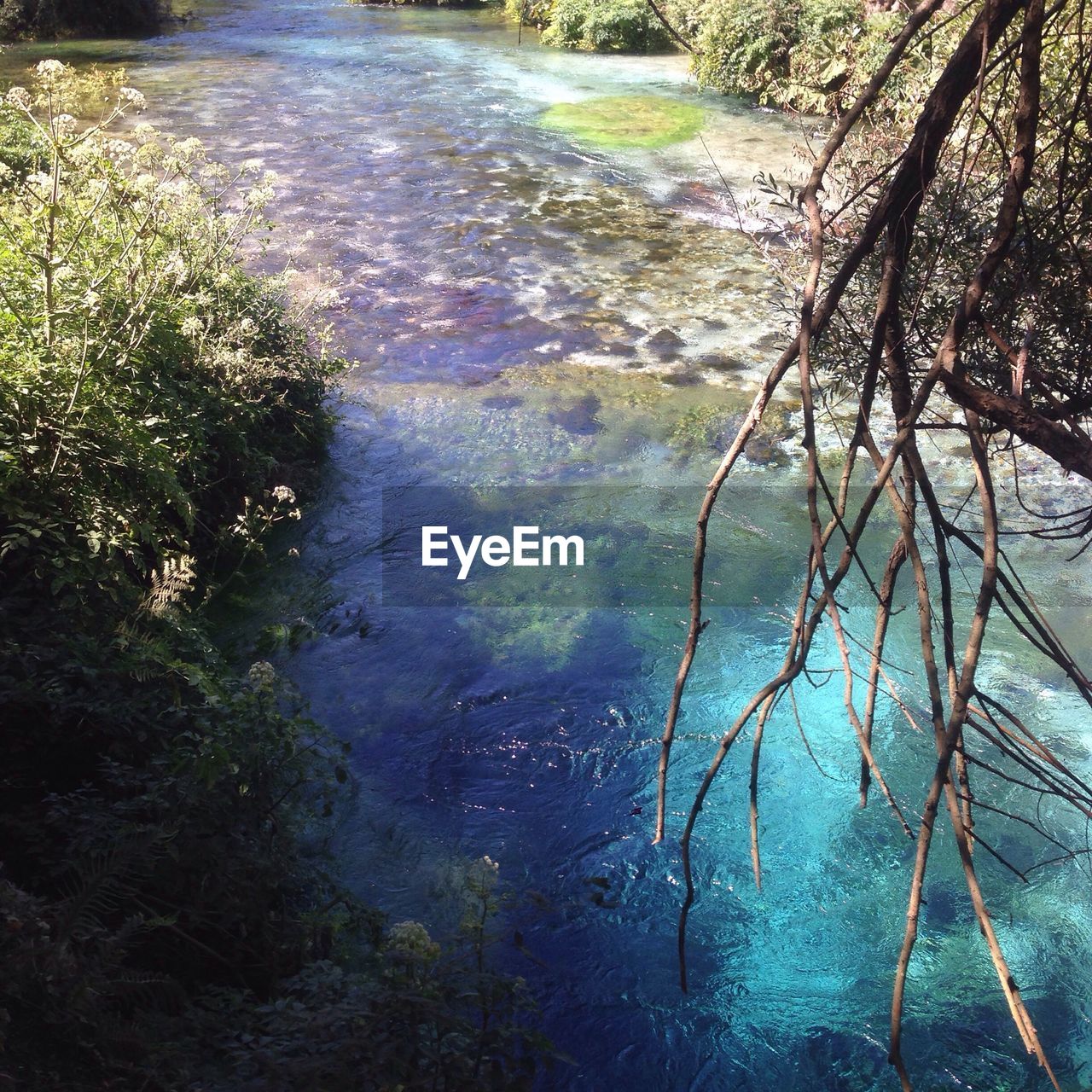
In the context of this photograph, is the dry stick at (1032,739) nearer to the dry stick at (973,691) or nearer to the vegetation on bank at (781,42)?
the dry stick at (973,691)

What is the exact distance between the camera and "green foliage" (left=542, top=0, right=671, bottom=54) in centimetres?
2144

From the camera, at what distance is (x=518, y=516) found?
7402mm

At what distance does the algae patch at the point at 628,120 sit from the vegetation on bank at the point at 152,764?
35.0 ft

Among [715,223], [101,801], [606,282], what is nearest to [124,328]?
[101,801]

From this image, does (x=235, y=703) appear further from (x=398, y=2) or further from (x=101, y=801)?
(x=398, y=2)

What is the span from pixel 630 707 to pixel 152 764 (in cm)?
268

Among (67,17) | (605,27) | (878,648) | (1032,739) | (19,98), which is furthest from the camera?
(67,17)

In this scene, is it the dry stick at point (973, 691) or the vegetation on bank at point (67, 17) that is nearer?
the dry stick at point (973, 691)

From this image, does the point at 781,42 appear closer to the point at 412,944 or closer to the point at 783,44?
the point at 783,44

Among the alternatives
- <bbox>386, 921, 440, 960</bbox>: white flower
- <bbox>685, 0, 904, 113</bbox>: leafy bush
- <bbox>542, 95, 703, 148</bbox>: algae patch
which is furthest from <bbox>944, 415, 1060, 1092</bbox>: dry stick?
<bbox>542, 95, 703, 148</bbox>: algae patch

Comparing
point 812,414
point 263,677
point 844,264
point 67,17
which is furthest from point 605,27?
point 812,414

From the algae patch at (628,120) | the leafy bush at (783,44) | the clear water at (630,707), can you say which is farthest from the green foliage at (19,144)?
the leafy bush at (783,44)

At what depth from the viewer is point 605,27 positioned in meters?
21.9

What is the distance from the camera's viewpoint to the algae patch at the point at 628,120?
53.0 feet
